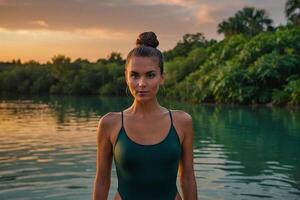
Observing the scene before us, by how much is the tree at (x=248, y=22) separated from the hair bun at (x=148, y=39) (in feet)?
205

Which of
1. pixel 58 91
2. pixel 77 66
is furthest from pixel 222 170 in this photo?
pixel 77 66

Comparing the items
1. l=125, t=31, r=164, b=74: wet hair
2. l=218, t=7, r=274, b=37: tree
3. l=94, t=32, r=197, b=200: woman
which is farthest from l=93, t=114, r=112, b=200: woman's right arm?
l=218, t=7, r=274, b=37: tree

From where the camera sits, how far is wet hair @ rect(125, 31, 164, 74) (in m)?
2.60

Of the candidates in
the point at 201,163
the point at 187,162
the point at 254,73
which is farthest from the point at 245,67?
the point at 187,162

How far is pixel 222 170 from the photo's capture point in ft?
38.7

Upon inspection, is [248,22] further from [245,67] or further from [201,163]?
[201,163]

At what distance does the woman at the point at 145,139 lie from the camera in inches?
99.7

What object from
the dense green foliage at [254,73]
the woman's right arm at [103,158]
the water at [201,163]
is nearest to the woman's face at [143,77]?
the woman's right arm at [103,158]

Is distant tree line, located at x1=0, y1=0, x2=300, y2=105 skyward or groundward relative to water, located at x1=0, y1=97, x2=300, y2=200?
skyward

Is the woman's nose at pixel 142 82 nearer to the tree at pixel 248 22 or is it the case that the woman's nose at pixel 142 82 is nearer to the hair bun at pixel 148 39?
the hair bun at pixel 148 39

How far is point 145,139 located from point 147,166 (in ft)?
0.46

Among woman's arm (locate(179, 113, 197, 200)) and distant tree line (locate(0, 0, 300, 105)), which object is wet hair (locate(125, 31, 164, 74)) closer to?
woman's arm (locate(179, 113, 197, 200))

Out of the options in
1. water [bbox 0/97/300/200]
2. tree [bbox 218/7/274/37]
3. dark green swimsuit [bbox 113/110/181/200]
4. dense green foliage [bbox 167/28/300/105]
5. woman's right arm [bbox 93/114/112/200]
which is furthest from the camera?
tree [bbox 218/7/274/37]

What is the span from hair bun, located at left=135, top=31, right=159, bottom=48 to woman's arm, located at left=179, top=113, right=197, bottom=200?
0.42m
